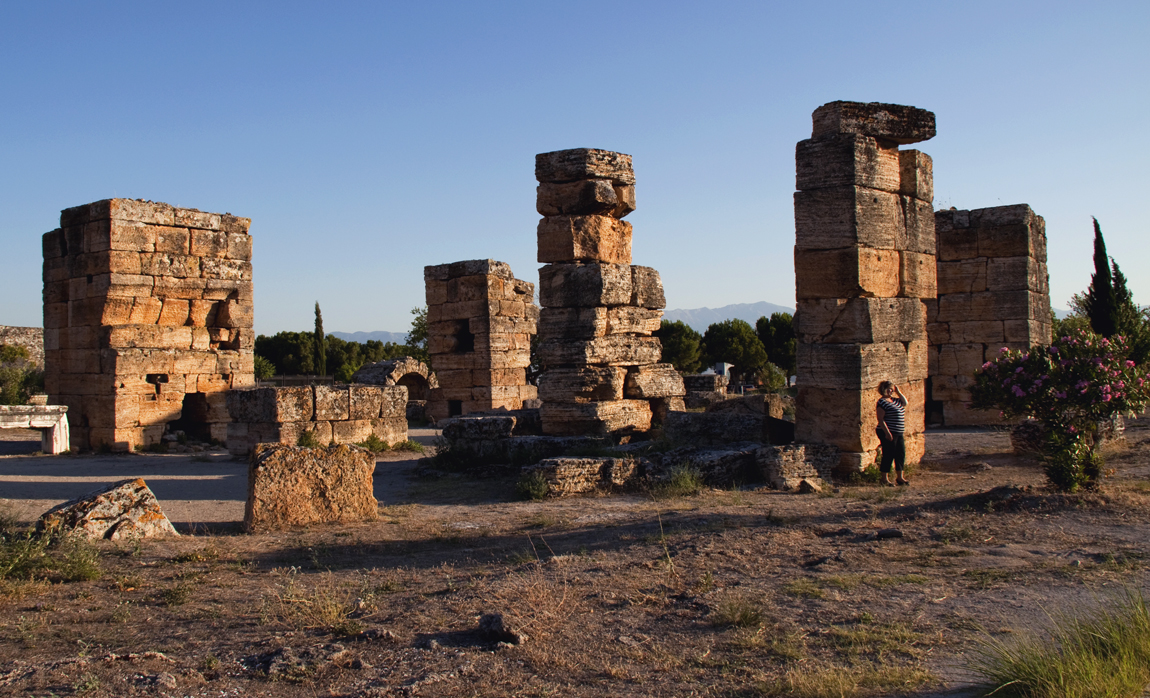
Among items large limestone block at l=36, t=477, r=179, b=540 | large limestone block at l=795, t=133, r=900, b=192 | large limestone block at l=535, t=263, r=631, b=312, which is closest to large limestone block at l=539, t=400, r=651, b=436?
large limestone block at l=535, t=263, r=631, b=312

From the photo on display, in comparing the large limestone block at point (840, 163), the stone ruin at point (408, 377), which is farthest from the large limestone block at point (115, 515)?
the stone ruin at point (408, 377)

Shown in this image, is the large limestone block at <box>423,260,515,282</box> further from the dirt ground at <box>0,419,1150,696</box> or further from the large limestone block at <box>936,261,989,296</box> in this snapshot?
the dirt ground at <box>0,419,1150,696</box>

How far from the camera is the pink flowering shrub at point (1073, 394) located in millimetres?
8258

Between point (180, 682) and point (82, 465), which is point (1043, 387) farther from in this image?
point (82, 465)

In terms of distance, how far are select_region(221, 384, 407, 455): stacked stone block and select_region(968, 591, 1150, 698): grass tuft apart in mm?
11184

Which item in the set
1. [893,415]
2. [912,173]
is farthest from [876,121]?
[893,415]

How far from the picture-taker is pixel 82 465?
13.1 meters

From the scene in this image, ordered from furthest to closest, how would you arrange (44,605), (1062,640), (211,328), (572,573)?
(211,328), (572,573), (44,605), (1062,640)

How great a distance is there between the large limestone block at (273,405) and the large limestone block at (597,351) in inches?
155

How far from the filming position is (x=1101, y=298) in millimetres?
24906

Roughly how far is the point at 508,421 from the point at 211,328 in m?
7.52

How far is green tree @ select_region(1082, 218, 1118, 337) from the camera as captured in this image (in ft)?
80.0

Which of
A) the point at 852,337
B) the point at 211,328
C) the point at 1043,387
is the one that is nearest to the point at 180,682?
the point at 1043,387

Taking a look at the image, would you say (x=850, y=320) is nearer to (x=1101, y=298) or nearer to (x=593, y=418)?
(x=593, y=418)
